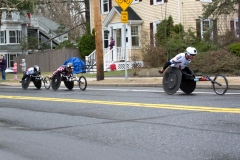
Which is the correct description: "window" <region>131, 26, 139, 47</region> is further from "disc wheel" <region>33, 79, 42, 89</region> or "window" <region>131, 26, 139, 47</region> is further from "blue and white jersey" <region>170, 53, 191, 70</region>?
"blue and white jersey" <region>170, 53, 191, 70</region>

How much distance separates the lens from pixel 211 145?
7707 millimetres

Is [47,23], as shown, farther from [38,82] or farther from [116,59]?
[38,82]

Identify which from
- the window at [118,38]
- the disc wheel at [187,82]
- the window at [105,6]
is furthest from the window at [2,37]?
the disc wheel at [187,82]

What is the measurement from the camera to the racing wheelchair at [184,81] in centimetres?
1549

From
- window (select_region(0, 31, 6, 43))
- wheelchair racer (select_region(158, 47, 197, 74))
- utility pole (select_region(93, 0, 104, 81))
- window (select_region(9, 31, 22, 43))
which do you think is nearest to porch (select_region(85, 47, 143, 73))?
utility pole (select_region(93, 0, 104, 81))

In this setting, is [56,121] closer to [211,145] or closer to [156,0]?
[211,145]

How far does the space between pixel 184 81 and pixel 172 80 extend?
1.51 ft

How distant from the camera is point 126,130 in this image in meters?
9.43

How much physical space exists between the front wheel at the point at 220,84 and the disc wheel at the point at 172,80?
44.2 inches

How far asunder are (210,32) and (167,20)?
522cm

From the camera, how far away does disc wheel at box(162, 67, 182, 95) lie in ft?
50.9

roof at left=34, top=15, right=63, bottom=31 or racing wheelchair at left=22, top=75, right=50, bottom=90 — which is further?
roof at left=34, top=15, right=63, bottom=31

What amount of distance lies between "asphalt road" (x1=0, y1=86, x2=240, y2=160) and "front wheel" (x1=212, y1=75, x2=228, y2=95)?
959mm

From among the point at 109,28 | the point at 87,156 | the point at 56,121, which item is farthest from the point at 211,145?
the point at 109,28
